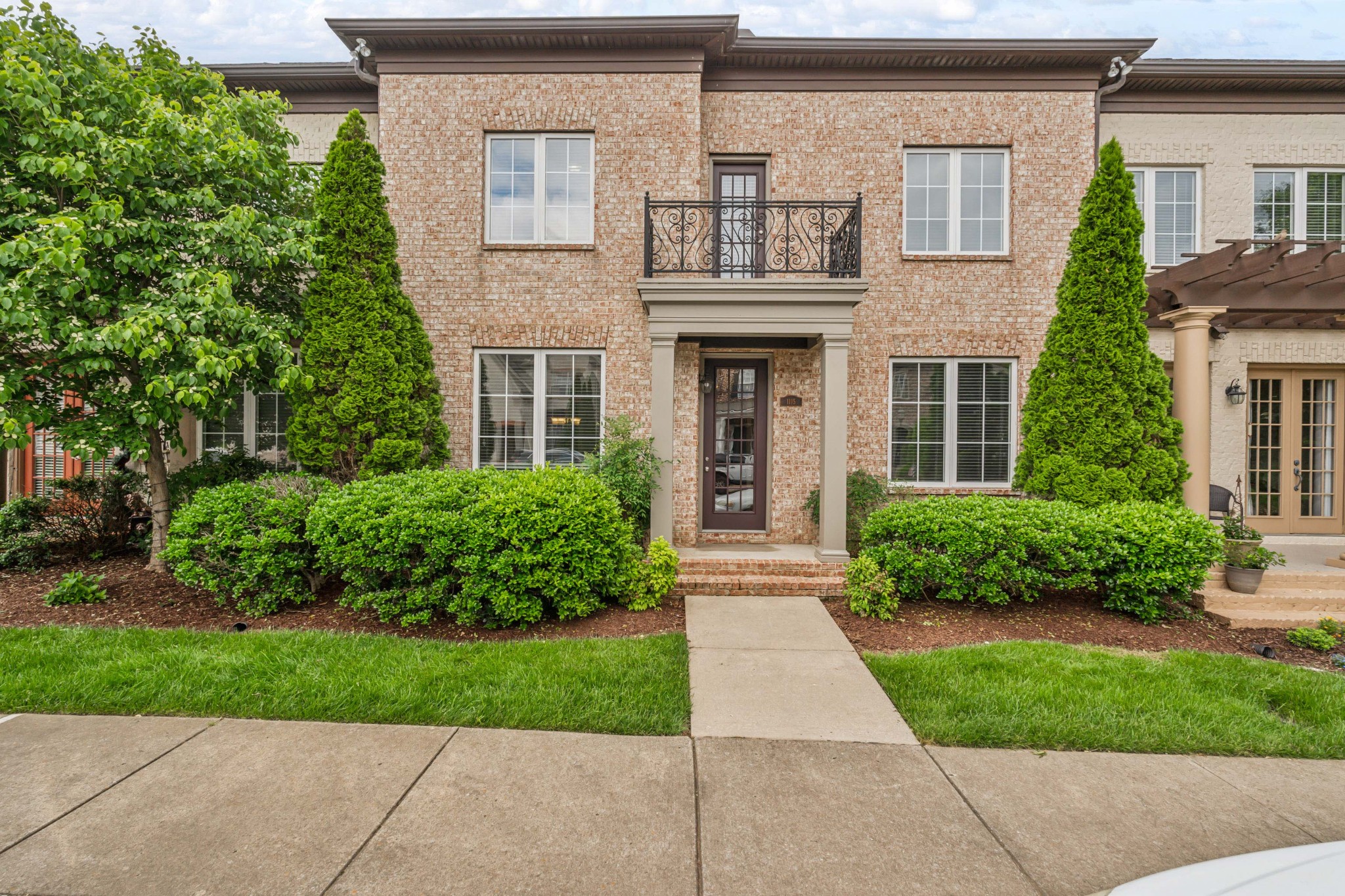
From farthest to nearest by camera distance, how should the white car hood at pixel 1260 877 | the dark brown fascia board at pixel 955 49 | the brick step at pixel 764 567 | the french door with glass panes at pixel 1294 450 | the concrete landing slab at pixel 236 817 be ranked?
the french door with glass panes at pixel 1294 450
the dark brown fascia board at pixel 955 49
the brick step at pixel 764 567
the concrete landing slab at pixel 236 817
the white car hood at pixel 1260 877

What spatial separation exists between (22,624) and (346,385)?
11.1 feet

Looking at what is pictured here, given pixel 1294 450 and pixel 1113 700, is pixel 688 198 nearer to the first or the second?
pixel 1113 700

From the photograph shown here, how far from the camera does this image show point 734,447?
28.1 feet

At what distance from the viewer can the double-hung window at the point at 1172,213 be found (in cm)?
870

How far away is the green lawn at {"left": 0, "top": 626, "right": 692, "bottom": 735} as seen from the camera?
3.77 m

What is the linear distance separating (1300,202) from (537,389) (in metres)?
11.5

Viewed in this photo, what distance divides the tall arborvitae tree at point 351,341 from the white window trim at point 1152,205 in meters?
10.3

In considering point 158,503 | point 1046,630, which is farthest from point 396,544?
point 1046,630

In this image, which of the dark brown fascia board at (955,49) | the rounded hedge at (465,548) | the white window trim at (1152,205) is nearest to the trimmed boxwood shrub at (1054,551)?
the rounded hedge at (465,548)

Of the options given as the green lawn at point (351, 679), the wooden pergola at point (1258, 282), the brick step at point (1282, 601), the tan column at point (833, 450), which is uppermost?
the wooden pergola at point (1258, 282)

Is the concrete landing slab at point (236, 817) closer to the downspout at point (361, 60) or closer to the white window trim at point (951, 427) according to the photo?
the white window trim at point (951, 427)

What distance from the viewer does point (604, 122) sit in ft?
26.7

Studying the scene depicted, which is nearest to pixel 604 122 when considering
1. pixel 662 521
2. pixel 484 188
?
pixel 484 188

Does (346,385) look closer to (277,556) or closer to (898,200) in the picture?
(277,556)
